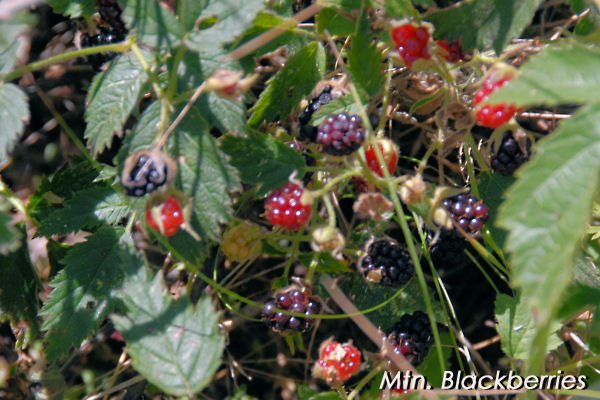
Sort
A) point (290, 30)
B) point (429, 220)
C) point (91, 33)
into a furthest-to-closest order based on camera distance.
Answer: point (91, 33)
point (290, 30)
point (429, 220)

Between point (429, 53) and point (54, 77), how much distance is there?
1831 millimetres

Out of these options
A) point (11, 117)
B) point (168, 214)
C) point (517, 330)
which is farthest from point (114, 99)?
point (517, 330)

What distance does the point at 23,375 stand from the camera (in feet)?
7.28

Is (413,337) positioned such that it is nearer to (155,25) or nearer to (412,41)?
(412,41)

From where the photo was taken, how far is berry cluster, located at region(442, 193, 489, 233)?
161 cm

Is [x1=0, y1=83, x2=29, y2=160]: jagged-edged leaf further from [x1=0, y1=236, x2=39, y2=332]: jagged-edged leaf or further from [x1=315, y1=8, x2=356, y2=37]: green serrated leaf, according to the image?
[x1=315, y1=8, x2=356, y2=37]: green serrated leaf

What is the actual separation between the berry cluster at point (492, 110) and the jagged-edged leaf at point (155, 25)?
0.82m

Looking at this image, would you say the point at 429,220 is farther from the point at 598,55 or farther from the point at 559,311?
the point at 598,55

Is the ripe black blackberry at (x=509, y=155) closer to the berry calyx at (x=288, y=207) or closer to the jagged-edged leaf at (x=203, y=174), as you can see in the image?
the berry calyx at (x=288, y=207)

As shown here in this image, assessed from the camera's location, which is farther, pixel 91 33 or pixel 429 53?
pixel 91 33

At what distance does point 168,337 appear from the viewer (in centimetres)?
139

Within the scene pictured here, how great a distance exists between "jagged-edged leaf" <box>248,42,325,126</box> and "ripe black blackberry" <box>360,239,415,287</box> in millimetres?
536

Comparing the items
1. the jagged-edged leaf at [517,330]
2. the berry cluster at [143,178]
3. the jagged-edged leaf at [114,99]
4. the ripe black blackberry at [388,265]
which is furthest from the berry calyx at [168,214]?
the jagged-edged leaf at [517,330]

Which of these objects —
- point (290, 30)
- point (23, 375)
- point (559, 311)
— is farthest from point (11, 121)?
point (559, 311)
